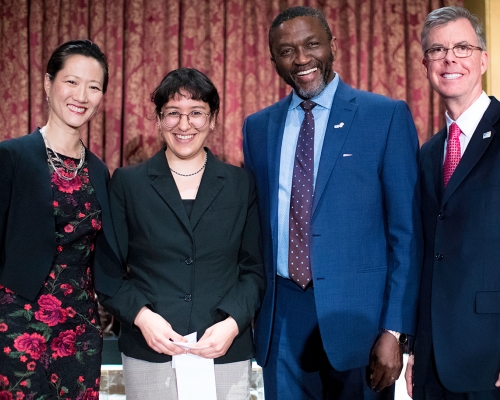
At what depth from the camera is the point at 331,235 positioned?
6.04 feet

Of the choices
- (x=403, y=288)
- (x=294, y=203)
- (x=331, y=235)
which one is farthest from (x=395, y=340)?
(x=294, y=203)

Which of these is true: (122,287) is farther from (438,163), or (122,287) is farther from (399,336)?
(438,163)

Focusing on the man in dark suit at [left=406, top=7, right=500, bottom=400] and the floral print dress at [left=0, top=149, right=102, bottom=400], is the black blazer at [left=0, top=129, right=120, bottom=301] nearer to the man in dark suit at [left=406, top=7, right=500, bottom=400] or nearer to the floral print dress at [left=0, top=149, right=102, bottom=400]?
the floral print dress at [left=0, top=149, right=102, bottom=400]

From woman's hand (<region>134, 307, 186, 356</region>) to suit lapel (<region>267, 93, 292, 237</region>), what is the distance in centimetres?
48

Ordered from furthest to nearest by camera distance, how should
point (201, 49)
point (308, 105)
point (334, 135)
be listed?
1. point (201, 49)
2. point (308, 105)
3. point (334, 135)

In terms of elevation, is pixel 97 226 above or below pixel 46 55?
below

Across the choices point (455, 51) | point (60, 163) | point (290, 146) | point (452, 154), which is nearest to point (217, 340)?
point (290, 146)

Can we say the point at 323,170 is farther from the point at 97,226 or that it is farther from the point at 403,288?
the point at 97,226

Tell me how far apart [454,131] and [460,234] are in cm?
37

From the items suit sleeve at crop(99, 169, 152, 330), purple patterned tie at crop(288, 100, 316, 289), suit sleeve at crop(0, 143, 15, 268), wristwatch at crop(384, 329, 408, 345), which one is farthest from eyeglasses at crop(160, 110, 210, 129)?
wristwatch at crop(384, 329, 408, 345)

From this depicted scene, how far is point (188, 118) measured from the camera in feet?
6.31

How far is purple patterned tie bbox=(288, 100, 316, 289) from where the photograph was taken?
187 centimetres

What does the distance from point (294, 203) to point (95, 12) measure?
2739 millimetres

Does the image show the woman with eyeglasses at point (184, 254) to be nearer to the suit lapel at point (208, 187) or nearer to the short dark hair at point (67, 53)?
the suit lapel at point (208, 187)
